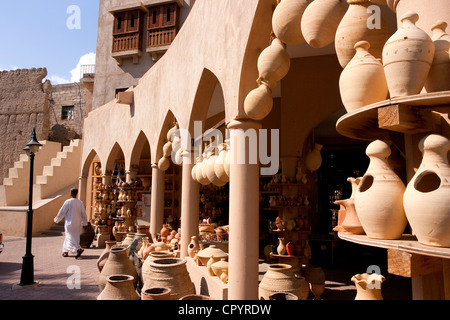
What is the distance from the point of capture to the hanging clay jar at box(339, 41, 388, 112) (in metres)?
1.56

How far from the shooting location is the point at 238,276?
132 inches

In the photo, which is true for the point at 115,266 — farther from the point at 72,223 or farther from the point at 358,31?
the point at 358,31

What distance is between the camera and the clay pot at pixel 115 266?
185 inches

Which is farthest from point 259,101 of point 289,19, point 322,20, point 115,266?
point 115,266

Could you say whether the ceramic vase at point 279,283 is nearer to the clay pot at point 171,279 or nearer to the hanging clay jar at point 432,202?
the clay pot at point 171,279

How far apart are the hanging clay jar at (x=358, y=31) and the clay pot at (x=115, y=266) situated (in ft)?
13.4

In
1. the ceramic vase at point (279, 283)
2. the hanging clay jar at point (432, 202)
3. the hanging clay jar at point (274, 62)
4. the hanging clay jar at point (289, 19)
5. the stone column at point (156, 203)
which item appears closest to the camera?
the hanging clay jar at point (432, 202)

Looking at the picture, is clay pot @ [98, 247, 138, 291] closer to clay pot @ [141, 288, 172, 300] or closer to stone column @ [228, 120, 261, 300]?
clay pot @ [141, 288, 172, 300]

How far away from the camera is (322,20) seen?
6.57 feet

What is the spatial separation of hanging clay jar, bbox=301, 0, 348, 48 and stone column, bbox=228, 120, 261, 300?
1513 mm

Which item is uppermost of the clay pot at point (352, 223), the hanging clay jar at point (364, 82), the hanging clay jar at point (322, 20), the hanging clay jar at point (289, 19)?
the hanging clay jar at point (289, 19)

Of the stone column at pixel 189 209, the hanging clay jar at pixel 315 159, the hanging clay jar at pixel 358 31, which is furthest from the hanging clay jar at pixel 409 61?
the hanging clay jar at pixel 315 159

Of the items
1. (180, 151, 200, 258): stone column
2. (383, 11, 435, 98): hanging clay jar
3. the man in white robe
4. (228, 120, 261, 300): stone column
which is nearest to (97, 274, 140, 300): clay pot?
(228, 120, 261, 300): stone column

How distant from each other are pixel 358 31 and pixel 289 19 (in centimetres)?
75
